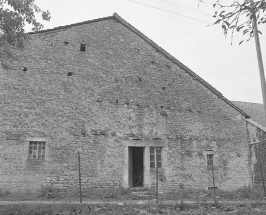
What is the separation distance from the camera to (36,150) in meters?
10.8

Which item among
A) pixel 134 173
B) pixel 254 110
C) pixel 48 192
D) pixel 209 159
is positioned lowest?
pixel 48 192

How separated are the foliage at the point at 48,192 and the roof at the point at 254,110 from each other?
57.3 feet

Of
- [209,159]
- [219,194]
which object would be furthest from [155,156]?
[219,194]

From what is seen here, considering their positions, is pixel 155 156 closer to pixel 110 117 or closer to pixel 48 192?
pixel 110 117

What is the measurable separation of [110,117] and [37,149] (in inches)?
135

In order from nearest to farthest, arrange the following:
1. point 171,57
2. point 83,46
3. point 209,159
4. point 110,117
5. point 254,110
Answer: point 110,117 → point 83,46 → point 209,159 → point 171,57 → point 254,110

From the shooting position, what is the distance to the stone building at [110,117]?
1082 cm

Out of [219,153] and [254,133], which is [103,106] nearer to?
[219,153]

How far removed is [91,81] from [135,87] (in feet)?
7.26

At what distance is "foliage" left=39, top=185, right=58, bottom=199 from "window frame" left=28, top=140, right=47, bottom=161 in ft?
3.75

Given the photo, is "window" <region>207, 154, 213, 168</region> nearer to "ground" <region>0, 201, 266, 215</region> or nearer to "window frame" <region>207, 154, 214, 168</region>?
"window frame" <region>207, 154, 214, 168</region>

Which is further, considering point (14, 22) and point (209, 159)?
point (209, 159)

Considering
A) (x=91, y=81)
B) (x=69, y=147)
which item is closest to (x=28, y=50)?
(x=91, y=81)

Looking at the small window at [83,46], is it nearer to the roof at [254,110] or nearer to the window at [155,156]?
the window at [155,156]
